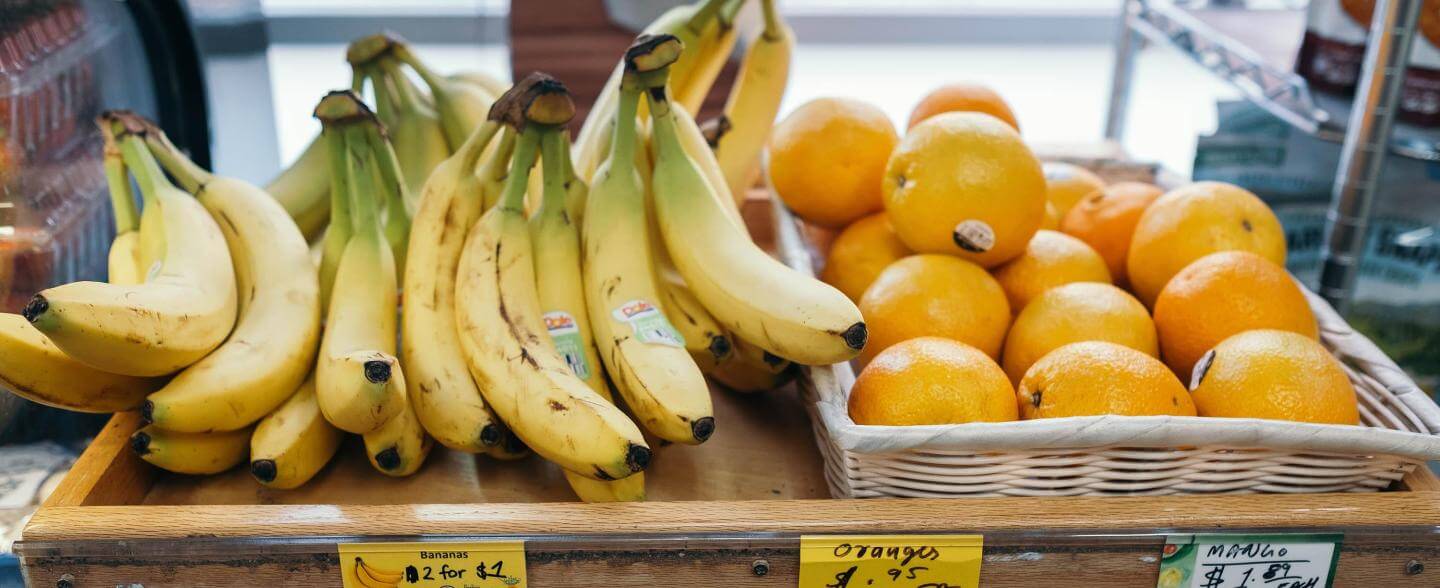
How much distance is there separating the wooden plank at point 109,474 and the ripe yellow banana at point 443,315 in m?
0.24

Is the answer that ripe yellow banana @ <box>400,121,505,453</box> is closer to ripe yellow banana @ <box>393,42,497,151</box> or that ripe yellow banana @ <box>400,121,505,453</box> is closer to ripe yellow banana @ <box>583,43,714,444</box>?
ripe yellow banana @ <box>583,43,714,444</box>

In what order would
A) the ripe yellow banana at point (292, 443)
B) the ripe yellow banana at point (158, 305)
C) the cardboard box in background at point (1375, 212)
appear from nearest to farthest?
the ripe yellow banana at point (158, 305) → the ripe yellow banana at point (292, 443) → the cardboard box in background at point (1375, 212)

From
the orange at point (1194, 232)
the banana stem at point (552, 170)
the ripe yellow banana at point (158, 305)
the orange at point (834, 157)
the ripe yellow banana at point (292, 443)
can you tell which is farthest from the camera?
the orange at point (834, 157)

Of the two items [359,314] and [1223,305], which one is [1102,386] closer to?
[1223,305]

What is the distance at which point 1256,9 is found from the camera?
5.94 ft

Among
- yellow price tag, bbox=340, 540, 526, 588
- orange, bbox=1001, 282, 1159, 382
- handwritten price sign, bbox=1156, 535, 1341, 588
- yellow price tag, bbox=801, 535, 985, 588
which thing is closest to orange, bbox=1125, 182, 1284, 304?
orange, bbox=1001, 282, 1159, 382

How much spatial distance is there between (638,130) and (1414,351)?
120 cm

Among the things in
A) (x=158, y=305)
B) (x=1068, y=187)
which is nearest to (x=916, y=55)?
(x=1068, y=187)

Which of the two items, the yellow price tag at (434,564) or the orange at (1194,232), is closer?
the yellow price tag at (434,564)

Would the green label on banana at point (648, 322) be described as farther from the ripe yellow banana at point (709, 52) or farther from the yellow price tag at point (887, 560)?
the ripe yellow banana at point (709, 52)

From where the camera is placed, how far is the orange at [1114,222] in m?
1.18

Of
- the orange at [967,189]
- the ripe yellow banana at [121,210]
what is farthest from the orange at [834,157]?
the ripe yellow banana at [121,210]

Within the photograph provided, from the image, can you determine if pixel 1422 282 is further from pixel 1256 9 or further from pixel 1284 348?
pixel 1284 348

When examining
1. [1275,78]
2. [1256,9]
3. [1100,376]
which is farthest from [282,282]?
[1256,9]
